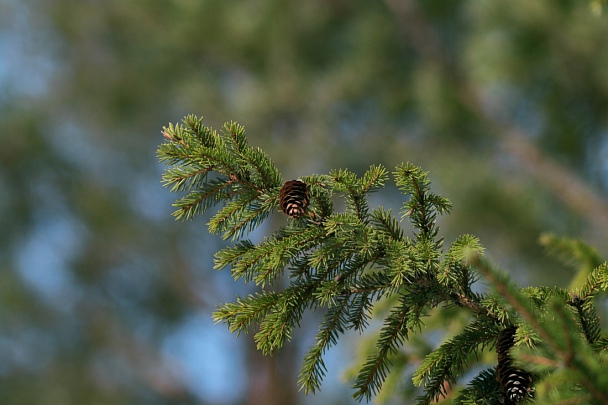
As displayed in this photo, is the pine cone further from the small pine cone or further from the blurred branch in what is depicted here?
the blurred branch

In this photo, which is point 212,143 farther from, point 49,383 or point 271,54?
point 49,383

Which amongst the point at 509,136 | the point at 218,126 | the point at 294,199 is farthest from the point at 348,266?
the point at 218,126

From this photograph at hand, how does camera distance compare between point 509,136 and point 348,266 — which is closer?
Result: point 348,266

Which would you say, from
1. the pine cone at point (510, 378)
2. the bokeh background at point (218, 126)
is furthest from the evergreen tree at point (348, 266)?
the bokeh background at point (218, 126)

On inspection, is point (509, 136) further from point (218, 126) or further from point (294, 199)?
point (294, 199)

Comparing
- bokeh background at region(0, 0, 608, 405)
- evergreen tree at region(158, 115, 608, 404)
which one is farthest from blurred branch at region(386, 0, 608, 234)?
evergreen tree at region(158, 115, 608, 404)

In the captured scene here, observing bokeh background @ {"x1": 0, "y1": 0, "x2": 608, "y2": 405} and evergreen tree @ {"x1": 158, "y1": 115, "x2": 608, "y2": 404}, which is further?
bokeh background @ {"x1": 0, "y1": 0, "x2": 608, "y2": 405}
